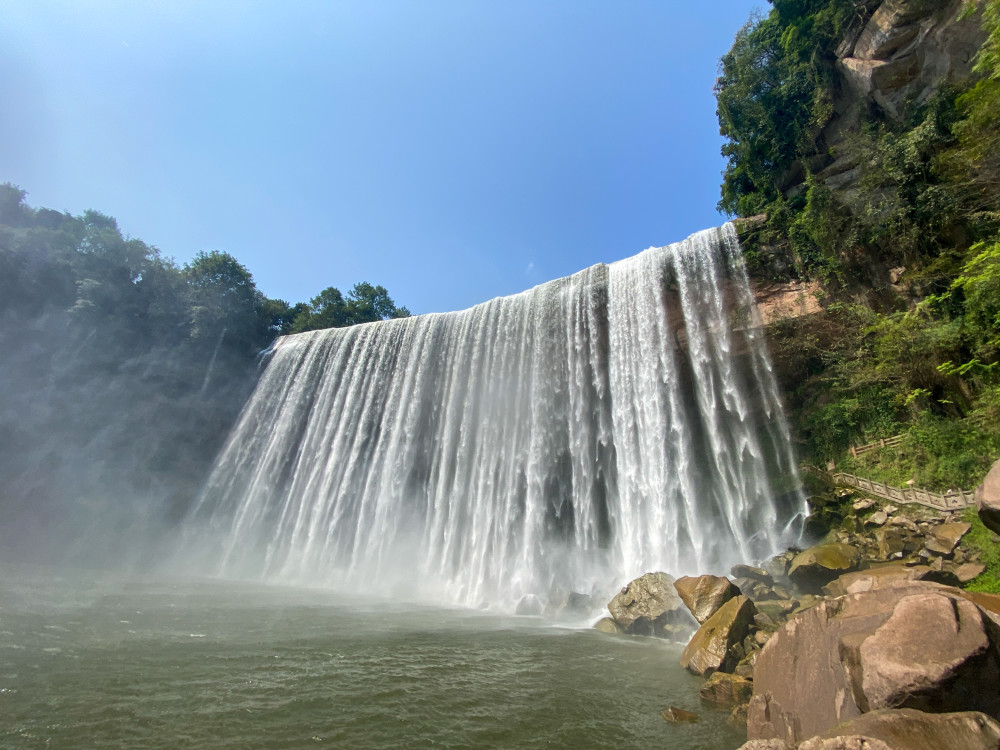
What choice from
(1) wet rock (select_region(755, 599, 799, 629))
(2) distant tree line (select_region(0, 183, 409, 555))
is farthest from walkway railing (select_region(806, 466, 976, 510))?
(2) distant tree line (select_region(0, 183, 409, 555))

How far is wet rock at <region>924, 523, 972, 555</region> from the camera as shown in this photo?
9.48 m

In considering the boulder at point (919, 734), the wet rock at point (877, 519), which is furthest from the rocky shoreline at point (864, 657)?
the wet rock at point (877, 519)

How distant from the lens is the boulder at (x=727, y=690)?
589 centimetres

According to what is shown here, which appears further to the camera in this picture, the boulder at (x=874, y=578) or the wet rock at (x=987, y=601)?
the boulder at (x=874, y=578)

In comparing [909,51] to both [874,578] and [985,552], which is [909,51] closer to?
[985,552]

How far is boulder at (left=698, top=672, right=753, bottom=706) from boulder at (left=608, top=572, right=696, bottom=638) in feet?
12.4

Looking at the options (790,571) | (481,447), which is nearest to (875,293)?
(790,571)

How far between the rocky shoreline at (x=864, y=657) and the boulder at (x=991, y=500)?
18 millimetres

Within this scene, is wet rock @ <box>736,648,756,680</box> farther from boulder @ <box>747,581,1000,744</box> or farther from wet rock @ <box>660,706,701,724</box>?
wet rock @ <box>660,706,701,724</box>

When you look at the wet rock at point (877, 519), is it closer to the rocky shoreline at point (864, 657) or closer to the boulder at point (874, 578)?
the rocky shoreline at point (864, 657)

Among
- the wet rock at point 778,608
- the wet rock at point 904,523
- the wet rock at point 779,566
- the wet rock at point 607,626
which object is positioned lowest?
the wet rock at point 607,626

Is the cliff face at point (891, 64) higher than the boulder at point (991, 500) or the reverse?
higher

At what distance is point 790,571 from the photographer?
1054 centimetres

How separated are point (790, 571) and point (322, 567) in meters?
18.6
